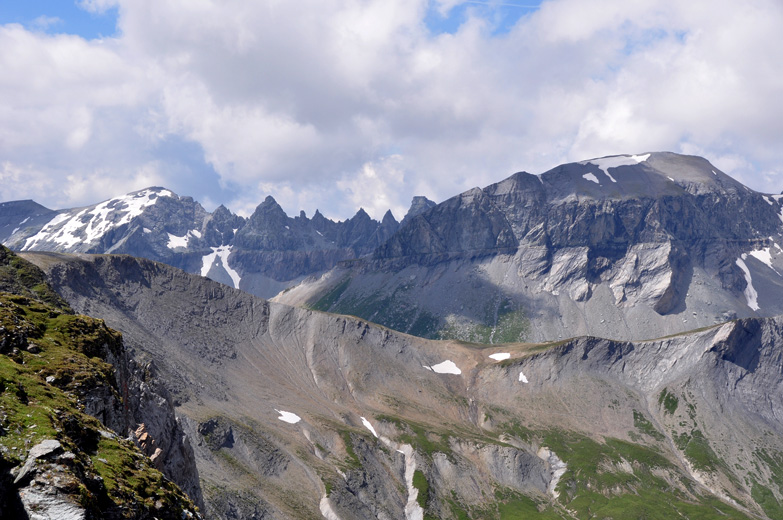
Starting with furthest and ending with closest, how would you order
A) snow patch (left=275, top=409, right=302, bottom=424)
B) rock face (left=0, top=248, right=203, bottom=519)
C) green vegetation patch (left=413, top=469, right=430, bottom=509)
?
snow patch (left=275, top=409, right=302, bottom=424) → green vegetation patch (left=413, top=469, right=430, bottom=509) → rock face (left=0, top=248, right=203, bottom=519)

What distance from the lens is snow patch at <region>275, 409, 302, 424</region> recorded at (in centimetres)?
16150

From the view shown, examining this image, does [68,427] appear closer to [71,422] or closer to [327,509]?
[71,422]

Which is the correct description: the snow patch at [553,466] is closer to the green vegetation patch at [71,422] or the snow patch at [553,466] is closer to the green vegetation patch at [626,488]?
the green vegetation patch at [626,488]

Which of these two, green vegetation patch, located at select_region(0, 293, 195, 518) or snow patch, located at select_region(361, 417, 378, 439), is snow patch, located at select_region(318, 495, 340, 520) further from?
green vegetation patch, located at select_region(0, 293, 195, 518)

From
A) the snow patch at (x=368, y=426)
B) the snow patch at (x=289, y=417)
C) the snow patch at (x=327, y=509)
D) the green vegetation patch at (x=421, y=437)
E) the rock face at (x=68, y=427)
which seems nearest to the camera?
the rock face at (x=68, y=427)

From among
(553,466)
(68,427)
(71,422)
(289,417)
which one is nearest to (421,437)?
(289,417)

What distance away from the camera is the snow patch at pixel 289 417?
161500 mm

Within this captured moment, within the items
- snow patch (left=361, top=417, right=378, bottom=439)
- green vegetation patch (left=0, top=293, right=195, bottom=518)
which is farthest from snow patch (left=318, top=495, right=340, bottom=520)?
green vegetation patch (left=0, top=293, right=195, bottom=518)

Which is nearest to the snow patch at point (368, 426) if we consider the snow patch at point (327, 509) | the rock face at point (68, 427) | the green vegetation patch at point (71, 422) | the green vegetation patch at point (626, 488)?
the snow patch at point (327, 509)

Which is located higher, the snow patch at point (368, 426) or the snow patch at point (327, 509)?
the snow patch at point (368, 426)

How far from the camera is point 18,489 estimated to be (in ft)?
60.8

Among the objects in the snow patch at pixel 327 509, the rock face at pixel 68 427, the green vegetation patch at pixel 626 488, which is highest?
A: the rock face at pixel 68 427

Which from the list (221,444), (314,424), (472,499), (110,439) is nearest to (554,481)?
(472,499)

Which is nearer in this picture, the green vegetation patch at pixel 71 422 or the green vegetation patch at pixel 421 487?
the green vegetation patch at pixel 71 422
